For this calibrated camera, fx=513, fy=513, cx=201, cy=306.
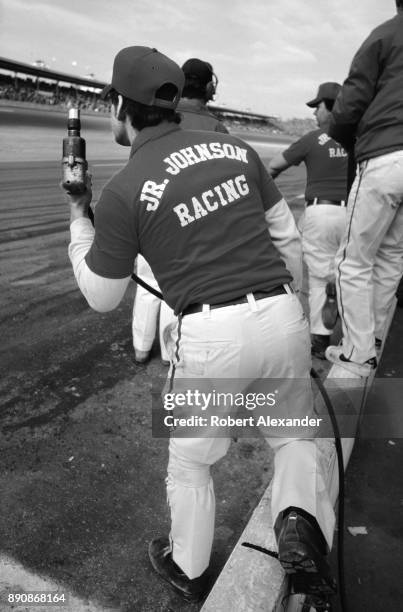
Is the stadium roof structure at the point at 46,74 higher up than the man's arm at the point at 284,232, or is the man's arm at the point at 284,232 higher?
the stadium roof structure at the point at 46,74

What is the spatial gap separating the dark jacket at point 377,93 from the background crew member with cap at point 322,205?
1295 mm

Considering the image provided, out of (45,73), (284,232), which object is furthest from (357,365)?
(45,73)

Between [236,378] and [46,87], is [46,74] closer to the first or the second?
[46,87]

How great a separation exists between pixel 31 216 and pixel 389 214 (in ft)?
22.3

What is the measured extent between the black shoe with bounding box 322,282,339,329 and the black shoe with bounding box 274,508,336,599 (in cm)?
280

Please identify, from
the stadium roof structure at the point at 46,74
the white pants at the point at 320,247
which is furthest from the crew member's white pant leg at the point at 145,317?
the stadium roof structure at the point at 46,74

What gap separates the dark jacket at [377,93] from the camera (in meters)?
2.91

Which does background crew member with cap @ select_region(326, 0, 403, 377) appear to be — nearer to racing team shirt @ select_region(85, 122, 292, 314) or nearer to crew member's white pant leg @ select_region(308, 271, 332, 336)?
crew member's white pant leg @ select_region(308, 271, 332, 336)

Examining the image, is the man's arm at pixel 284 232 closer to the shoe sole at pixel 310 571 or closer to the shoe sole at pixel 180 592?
the shoe sole at pixel 310 571

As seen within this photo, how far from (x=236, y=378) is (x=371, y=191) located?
1.77 meters

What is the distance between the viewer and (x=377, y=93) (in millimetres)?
3035

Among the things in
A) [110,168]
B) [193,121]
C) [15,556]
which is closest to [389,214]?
[193,121]

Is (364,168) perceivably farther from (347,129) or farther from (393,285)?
(393,285)

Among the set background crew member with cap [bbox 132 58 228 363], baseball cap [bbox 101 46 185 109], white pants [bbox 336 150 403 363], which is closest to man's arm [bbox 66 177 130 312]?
baseball cap [bbox 101 46 185 109]
